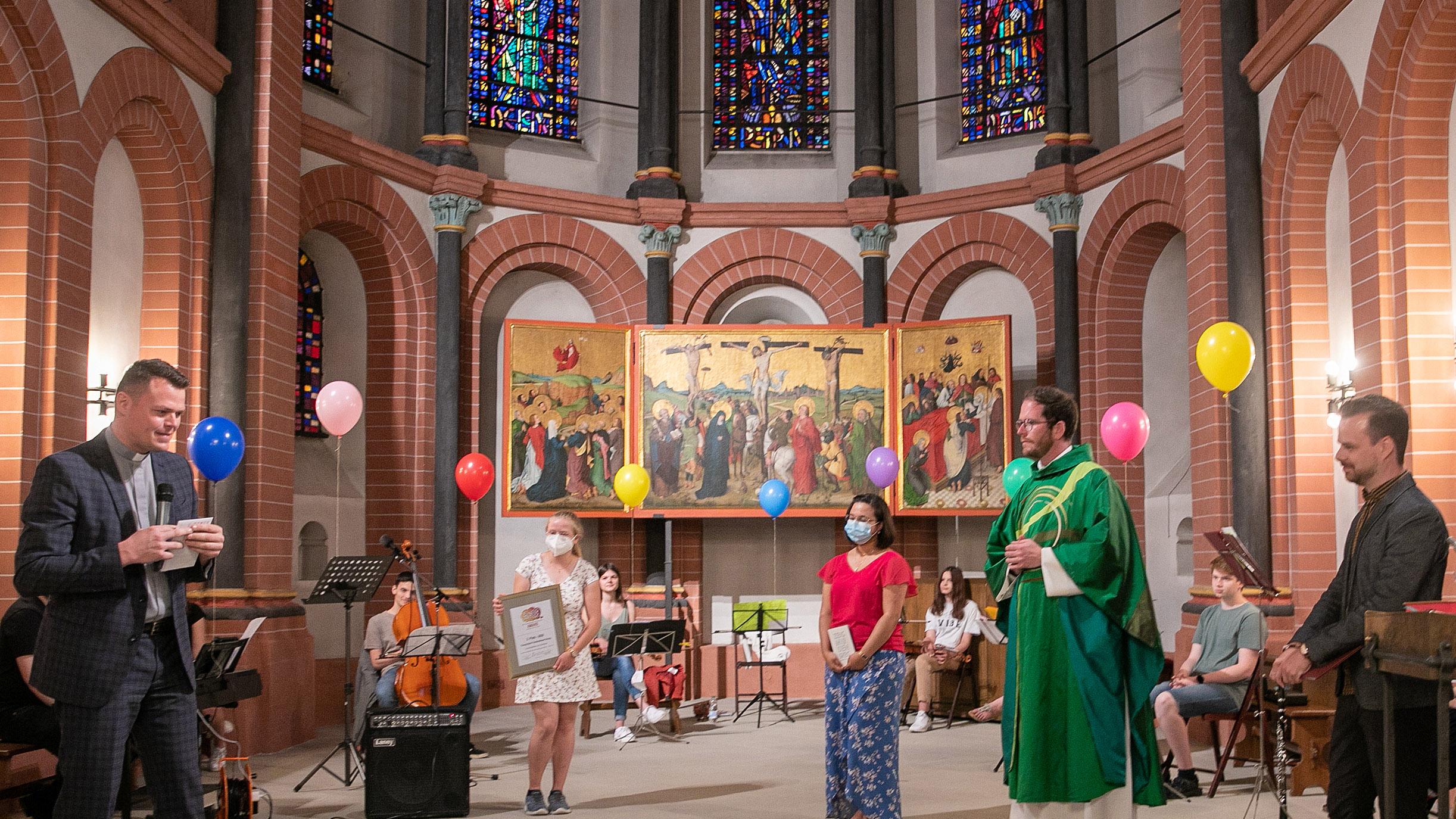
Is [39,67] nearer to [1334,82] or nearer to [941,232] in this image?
[1334,82]

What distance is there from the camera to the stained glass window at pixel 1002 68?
15680 millimetres

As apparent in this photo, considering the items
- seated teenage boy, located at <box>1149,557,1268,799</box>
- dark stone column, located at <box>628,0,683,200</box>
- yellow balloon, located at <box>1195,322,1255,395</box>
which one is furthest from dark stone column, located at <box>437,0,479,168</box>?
seated teenage boy, located at <box>1149,557,1268,799</box>

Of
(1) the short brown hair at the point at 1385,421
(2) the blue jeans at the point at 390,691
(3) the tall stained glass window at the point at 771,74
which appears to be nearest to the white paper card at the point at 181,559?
(1) the short brown hair at the point at 1385,421

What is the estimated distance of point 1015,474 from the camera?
39.2 feet

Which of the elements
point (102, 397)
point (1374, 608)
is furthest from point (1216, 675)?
point (102, 397)

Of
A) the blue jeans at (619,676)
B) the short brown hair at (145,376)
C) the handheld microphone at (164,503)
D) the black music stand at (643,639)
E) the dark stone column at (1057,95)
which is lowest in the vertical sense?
the blue jeans at (619,676)

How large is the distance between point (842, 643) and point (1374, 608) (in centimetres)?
280

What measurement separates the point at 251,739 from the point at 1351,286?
9.00 meters

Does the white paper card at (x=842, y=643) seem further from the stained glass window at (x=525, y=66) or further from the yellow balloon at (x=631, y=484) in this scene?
the stained glass window at (x=525, y=66)

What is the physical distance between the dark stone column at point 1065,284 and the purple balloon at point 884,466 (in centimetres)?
211

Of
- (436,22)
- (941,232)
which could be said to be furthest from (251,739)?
(941,232)

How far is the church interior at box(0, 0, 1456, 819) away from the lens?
8.41 meters

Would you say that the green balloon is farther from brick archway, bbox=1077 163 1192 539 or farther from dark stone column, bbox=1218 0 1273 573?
brick archway, bbox=1077 163 1192 539

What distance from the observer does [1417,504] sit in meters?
4.59
